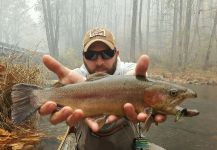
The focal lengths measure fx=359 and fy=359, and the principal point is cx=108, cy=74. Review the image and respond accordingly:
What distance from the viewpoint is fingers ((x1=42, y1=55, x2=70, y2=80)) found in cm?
Result: 358

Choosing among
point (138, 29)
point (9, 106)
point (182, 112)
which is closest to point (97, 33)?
point (182, 112)

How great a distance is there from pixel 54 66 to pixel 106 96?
725 millimetres

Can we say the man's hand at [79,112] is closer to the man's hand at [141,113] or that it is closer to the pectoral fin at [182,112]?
the man's hand at [141,113]

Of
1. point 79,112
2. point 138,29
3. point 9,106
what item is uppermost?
point 79,112

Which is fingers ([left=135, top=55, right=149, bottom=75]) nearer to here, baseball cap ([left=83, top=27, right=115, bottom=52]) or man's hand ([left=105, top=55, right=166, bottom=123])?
man's hand ([left=105, top=55, right=166, bottom=123])

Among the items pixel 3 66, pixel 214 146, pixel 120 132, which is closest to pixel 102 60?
pixel 120 132

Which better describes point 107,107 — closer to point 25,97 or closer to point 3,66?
point 25,97

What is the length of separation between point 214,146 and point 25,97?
19.2 ft

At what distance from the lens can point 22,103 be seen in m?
3.38

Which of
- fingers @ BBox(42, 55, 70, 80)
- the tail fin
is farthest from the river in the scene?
the tail fin

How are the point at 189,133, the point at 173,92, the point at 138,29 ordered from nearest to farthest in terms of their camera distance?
1. the point at 173,92
2. the point at 189,133
3. the point at 138,29

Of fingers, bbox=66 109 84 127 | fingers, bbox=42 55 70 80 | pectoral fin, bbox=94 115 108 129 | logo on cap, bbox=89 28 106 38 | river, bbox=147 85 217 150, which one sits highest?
logo on cap, bbox=89 28 106 38

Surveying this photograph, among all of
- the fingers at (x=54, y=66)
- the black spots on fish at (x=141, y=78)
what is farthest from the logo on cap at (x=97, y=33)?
the black spots on fish at (x=141, y=78)

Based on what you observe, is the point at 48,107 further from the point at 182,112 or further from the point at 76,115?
the point at 182,112
